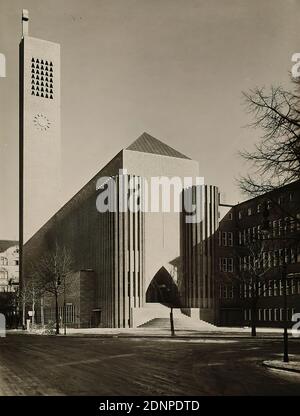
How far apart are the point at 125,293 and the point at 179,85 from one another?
5226 cm

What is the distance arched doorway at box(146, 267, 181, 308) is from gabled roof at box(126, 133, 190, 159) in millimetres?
15782

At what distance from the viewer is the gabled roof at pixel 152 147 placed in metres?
79.5

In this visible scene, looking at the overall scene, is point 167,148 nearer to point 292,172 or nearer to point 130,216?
point 130,216

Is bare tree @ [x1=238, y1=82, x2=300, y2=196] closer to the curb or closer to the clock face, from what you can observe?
the curb

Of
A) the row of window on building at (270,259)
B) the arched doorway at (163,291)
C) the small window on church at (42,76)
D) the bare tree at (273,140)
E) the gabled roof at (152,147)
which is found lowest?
the arched doorway at (163,291)

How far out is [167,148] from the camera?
83.2 metres

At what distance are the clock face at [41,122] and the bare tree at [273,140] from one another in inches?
3504

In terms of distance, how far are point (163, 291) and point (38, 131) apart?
44392mm

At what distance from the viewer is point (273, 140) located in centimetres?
2042

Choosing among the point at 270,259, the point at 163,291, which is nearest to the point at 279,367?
the point at 270,259

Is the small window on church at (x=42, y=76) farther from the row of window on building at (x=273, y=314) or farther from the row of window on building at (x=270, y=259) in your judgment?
the row of window on building at (x=270, y=259)

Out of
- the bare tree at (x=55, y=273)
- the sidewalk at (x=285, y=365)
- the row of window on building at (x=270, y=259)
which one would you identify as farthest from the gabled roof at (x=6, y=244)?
the sidewalk at (x=285, y=365)

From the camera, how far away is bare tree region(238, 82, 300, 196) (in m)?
19.8

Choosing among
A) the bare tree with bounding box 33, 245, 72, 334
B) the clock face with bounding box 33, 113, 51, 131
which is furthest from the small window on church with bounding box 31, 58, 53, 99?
the bare tree with bounding box 33, 245, 72, 334
